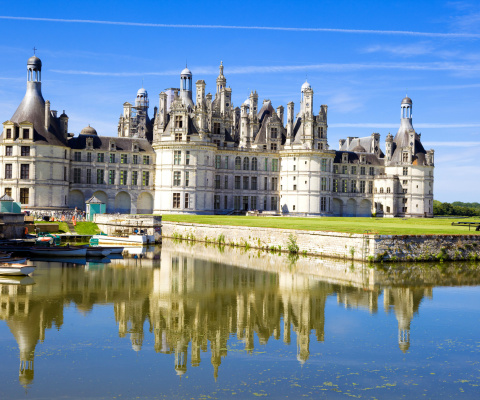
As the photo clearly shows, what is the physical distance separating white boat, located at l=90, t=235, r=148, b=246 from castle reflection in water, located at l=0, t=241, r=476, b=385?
6186mm

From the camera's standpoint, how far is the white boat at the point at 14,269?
26375mm

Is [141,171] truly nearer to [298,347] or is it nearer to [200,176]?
[200,176]

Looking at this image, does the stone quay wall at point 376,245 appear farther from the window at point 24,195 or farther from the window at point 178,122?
the window at point 24,195

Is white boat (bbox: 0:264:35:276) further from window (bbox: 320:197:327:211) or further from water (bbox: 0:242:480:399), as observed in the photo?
window (bbox: 320:197:327:211)

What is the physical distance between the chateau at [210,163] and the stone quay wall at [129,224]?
40.1 feet

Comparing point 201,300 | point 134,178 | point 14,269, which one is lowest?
point 201,300

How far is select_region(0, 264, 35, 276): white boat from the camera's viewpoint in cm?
2638

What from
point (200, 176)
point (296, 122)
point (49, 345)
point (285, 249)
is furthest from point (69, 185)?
point (49, 345)

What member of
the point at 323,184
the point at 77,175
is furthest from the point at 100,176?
the point at 323,184

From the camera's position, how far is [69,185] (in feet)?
212

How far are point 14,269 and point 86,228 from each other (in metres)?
22.7

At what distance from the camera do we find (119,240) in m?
43.1

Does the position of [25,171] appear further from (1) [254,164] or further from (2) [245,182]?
(1) [254,164]

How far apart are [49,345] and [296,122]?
58554mm
